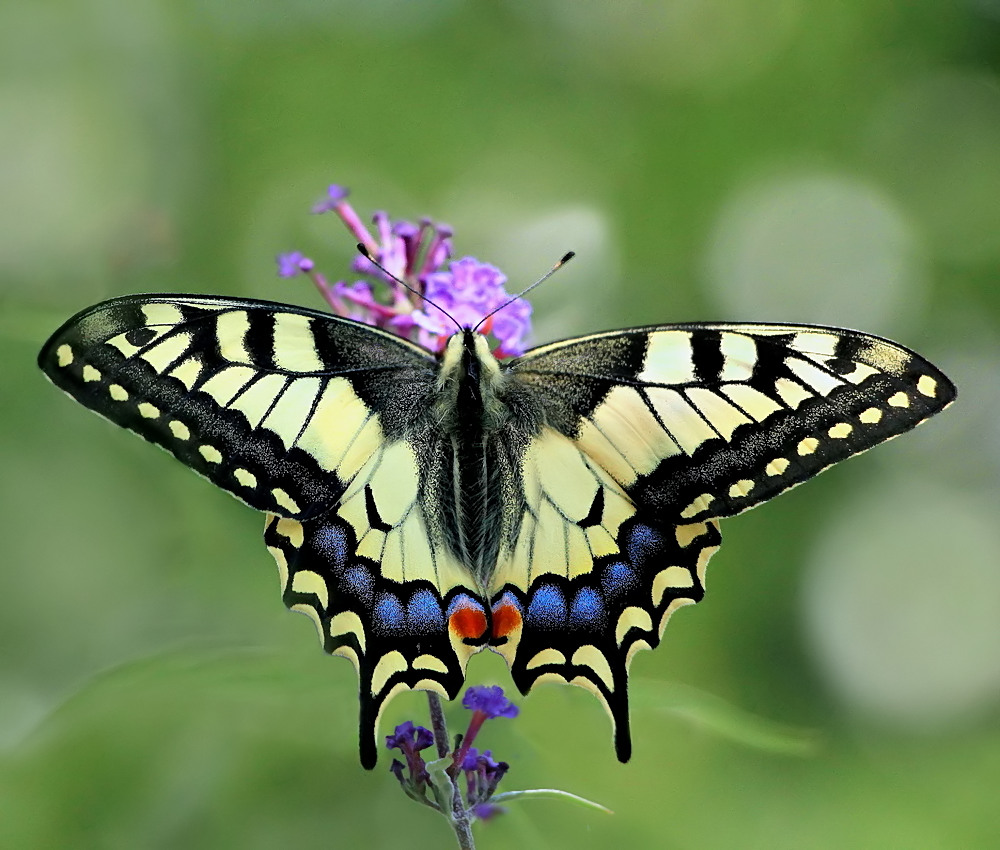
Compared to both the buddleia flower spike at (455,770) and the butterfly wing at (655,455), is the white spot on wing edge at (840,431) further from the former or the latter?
the buddleia flower spike at (455,770)

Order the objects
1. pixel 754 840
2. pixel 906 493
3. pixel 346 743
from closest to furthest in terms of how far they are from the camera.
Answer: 1. pixel 346 743
2. pixel 754 840
3. pixel 906 493

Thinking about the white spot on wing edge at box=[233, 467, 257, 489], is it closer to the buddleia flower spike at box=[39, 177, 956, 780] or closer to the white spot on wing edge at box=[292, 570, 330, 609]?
the buddleia flower spike at box=[39, 177, 956, 780]

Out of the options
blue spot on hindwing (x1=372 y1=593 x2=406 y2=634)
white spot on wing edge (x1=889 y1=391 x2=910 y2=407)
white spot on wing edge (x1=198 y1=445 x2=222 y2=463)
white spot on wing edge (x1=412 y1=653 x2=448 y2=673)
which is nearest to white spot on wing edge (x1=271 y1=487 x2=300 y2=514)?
white spot on wing edge (x1=198 y1=445 x2=222 y2=463)

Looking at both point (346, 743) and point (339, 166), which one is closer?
point (346, 743)

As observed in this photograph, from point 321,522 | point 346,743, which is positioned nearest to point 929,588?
point 346,743

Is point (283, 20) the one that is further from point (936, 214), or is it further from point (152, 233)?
point (936, 214)

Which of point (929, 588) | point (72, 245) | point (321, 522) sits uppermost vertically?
point (72, 245)
